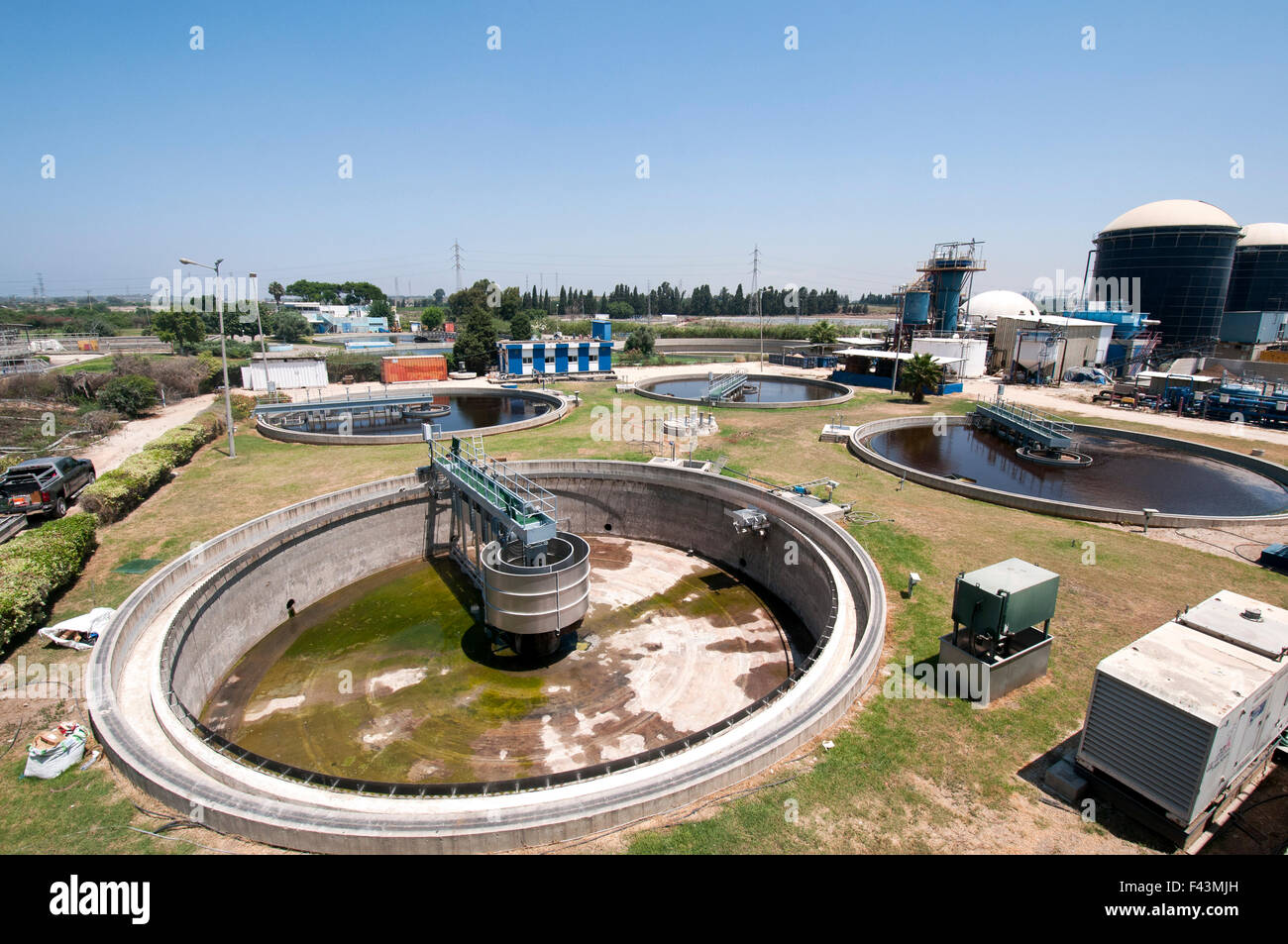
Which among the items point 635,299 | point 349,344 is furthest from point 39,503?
point 635,299

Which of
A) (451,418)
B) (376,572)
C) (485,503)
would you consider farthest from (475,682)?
(451,418)

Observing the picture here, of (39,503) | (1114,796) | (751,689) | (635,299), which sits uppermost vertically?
(635,299)

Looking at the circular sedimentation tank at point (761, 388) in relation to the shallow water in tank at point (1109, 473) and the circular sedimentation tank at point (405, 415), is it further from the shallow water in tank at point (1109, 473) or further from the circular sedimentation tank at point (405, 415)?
the shallow water in tank at point (1109, 473)

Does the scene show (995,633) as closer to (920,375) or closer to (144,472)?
(144,472)

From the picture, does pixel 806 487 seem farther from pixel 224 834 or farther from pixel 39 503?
pixel 39 503

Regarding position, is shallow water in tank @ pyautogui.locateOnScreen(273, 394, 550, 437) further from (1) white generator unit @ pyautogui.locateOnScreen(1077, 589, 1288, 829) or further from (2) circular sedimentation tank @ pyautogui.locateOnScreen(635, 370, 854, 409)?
(1) white generator unit @ pyautogui.locateOnScreen(1077, 589, 1288, 829)

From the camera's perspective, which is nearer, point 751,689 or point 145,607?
point 145,607

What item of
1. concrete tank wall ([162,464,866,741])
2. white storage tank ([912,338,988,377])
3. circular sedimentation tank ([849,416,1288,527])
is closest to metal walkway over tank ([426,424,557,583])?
concrete tank wall ([162,464,866,741])

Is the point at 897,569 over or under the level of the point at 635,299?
under
